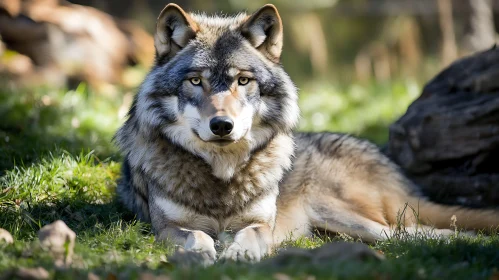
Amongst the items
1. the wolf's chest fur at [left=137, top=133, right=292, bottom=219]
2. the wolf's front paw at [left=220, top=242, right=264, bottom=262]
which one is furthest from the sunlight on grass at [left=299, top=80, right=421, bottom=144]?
the wolf's front paw at [left=220, top=242, right=264, bottom=262]

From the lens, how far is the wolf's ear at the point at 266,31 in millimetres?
4715

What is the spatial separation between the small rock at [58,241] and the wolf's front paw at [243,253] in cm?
98

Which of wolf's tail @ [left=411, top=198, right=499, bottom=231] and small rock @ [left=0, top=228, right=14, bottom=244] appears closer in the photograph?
small rock @ [left=0, top=228, right=14, bottom=244]

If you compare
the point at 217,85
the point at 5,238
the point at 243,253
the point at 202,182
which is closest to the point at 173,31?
the point at 217,85

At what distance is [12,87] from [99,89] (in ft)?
4.76

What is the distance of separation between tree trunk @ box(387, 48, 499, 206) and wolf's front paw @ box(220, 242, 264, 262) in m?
2.37

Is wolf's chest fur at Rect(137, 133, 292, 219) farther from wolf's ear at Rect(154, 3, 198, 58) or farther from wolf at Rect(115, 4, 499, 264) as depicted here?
wolf's ear at Rect(154, 3, 198, 58)

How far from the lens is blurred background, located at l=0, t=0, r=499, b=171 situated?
693 centimetres

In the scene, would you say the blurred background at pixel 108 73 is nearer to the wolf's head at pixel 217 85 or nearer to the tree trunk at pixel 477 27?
the tree trunk at pixel 477 27

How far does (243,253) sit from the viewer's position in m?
4.06

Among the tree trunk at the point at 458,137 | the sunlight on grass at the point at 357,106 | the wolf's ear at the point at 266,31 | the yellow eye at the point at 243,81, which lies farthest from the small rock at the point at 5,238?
the sunlight on grass at the point at 357,106

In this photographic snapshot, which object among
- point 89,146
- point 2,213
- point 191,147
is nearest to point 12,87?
point 89,146

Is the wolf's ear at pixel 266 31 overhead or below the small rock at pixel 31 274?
overhead

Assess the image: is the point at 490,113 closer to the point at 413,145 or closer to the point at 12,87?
the point at 413,145
